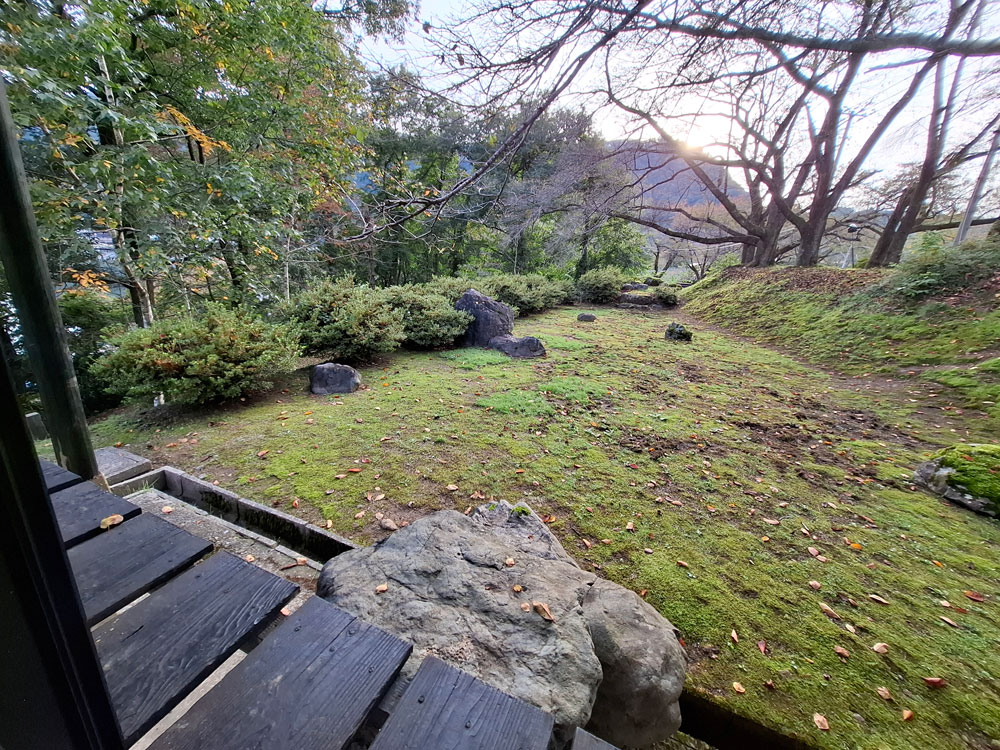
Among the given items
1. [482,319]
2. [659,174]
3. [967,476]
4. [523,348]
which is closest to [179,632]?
[967,476]

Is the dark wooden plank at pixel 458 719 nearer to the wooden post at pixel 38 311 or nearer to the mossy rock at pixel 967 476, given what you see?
the wooden post at pixel 38 311

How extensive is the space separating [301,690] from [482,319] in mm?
6614

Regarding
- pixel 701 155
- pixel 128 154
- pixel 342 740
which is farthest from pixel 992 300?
pixel 128 154

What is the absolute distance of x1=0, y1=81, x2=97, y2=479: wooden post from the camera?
137cm

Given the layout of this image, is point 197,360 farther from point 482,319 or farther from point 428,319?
point 482,319

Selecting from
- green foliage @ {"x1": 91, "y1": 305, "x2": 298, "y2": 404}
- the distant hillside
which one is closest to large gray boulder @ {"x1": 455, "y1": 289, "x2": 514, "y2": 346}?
green foliage @ {"x1": 91, "y1": 305, "x2": 298, "y2": 404}

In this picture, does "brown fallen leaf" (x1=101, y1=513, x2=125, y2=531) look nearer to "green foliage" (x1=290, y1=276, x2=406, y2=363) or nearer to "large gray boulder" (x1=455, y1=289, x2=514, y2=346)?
"green foliage" (x1=290, y1=276, x2=406, y2=363)

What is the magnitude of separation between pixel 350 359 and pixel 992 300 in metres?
9.90

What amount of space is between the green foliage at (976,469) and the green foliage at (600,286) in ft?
38.0

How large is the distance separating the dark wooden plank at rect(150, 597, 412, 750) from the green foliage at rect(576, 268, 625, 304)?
14083 millimetres

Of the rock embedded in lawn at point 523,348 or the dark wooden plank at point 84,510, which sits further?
the rock embedded in lawn at point 523,348

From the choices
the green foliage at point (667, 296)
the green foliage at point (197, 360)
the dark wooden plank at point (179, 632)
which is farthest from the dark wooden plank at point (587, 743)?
the green foliage at point (667, 296)

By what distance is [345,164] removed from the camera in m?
6.35

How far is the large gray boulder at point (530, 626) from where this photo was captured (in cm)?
124
